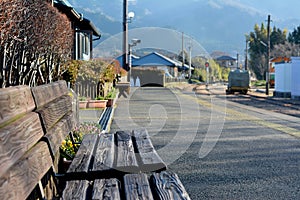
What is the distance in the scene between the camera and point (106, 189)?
304 cm

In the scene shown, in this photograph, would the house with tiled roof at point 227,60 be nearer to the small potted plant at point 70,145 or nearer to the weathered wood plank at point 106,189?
the small potted plant at point 70,145

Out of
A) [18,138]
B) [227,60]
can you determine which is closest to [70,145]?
[18,138]

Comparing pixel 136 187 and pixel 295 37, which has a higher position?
pixel 295 37

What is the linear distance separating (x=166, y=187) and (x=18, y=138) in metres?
0.98

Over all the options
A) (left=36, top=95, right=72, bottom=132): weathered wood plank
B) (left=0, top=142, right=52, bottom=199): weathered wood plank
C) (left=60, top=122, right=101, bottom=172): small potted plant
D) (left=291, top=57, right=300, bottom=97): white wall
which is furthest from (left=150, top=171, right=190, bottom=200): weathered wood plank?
(left=291, top=57, right=300, bottom=97): white wall

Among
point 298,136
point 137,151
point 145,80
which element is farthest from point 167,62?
point 137,151

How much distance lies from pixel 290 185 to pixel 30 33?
538 centimetres

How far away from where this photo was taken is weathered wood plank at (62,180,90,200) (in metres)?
2.86

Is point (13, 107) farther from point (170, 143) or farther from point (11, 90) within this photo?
point (170, 143)

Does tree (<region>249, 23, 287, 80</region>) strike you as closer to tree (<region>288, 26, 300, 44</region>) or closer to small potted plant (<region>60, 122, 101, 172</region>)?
tree (<region>288, 26, 300, 44</region>)

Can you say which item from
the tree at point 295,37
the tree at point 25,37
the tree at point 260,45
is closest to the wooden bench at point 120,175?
the tree at point 25,37

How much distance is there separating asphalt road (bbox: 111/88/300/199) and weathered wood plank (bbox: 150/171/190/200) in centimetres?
189

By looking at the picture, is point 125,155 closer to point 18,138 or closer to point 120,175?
point 120,175

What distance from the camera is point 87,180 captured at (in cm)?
338
